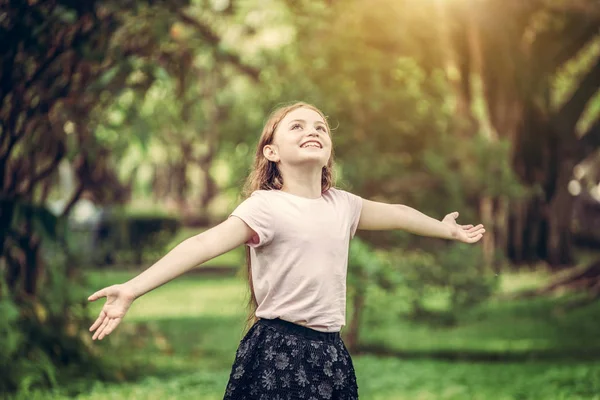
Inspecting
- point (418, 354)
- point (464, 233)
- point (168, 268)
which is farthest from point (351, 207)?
point (418, 354)

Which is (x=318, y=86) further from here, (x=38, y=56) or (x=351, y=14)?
(x=38, y=56)

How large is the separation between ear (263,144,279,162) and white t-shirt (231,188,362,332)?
0.51ft

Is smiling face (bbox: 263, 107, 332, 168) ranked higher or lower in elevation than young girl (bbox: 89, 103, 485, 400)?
higher

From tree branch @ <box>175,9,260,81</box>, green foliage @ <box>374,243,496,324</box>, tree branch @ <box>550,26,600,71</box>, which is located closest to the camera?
tree branch @ <box>175,9,260,81</box>

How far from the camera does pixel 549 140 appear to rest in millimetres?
13875

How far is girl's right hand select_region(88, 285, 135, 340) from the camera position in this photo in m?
2.61

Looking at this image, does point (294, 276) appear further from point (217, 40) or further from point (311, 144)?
point (217, 40)

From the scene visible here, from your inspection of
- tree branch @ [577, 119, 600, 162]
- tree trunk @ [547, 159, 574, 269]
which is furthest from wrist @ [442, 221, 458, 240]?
tree trunk @ [547, 159, 574, 269]

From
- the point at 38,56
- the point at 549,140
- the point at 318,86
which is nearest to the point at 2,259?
the point at 38,56

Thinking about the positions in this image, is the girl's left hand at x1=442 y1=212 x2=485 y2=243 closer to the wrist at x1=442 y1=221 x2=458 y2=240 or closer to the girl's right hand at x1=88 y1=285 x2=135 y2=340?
Answer: the wrist at x1=442 y1=221 x2=458 y2=240

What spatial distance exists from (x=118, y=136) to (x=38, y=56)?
0.97m

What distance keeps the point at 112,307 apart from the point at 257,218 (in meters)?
0.57

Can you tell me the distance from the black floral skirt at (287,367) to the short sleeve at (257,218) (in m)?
0.27

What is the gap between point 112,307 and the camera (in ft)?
8.63
